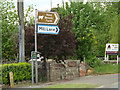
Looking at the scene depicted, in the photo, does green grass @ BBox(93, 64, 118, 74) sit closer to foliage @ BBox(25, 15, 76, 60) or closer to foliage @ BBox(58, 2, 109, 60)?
foliage @ BBox(58, 2, 109, 60)

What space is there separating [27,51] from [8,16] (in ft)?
28.2

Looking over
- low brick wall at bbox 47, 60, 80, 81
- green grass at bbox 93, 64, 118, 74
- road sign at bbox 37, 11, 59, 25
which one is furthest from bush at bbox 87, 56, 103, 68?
road sign at bbox 37, 11, 59, 25

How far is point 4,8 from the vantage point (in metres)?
23.8

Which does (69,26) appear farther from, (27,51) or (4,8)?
(4,8)

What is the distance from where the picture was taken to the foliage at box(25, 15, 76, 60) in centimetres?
1494

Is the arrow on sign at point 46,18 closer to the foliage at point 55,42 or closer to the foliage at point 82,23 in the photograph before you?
the foliage at point 55,42

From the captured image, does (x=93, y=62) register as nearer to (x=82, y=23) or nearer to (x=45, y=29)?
(x=82, y=23)

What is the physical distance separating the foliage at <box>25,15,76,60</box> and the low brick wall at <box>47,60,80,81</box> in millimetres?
645

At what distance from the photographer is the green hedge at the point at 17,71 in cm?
1345

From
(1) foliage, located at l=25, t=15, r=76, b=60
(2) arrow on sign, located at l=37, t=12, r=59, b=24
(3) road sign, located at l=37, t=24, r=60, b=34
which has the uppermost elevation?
(2) arrow on sign, located at l=37, t=12, r=59, b=24

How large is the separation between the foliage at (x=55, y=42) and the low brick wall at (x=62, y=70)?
0.65 meters

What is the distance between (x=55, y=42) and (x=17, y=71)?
2.78m

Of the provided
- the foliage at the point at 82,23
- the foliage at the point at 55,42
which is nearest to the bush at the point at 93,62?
the foliage at the point at 82,23

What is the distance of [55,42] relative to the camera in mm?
15195
